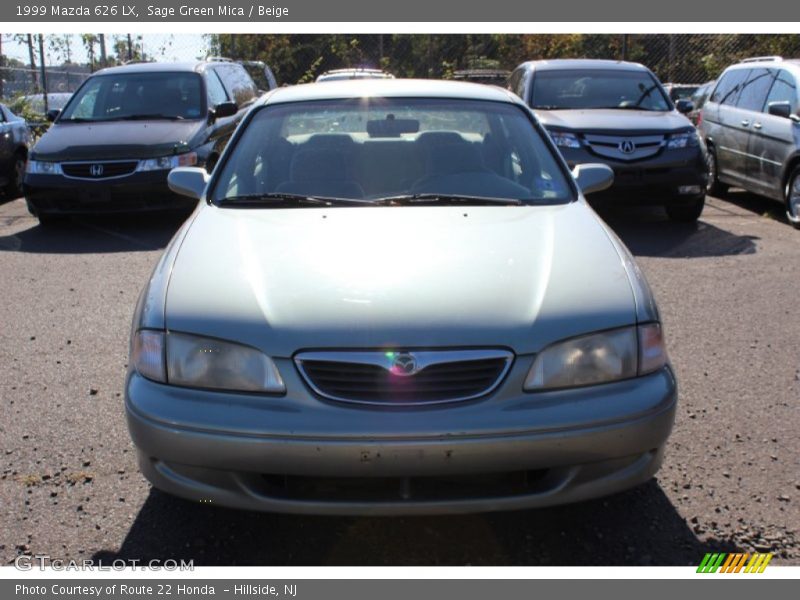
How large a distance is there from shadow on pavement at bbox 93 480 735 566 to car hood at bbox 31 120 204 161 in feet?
21.1

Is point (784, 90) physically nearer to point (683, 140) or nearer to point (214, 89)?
point (683, 140)

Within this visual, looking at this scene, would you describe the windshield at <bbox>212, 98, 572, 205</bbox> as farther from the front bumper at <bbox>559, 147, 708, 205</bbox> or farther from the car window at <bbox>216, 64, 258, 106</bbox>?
the car window at <bbox>216, 64, 258, 106</bbox>

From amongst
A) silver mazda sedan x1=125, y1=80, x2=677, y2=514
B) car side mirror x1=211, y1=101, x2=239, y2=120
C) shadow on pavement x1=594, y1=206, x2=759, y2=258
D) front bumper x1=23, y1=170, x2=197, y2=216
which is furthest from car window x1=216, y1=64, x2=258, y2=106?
silver mazda sedan x1=125, y1=80, x2=677, y2=514

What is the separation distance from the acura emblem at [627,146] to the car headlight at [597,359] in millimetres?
6300

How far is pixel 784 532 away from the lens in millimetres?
3205

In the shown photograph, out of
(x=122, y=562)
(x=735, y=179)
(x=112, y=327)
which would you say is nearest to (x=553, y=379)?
(x=122, y=562)

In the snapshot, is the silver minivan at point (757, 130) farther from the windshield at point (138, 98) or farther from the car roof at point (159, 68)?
the car roof at point (159, 68)

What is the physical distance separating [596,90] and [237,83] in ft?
15.9

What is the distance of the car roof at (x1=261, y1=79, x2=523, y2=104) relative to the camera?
466 cm

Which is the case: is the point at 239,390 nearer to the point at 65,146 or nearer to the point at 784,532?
the point at 784,532

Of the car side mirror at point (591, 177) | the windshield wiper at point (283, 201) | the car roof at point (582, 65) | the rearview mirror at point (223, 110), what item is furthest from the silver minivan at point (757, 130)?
the windshield wiper at point (283, 201)

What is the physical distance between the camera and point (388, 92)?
4688 mm

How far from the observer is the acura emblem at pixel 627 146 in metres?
9.00

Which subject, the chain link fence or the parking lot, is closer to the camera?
the parking lot
